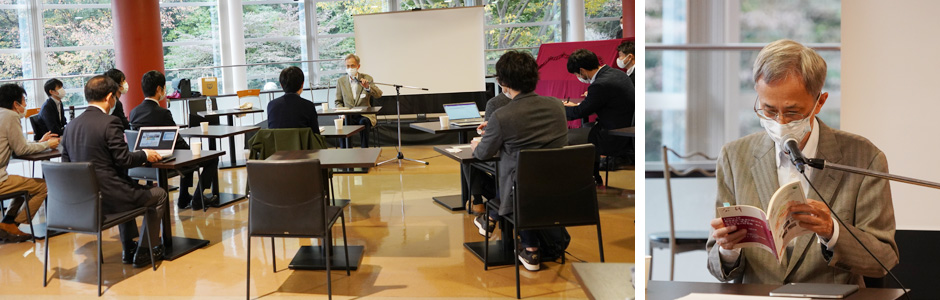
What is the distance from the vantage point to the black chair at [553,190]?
3408mm

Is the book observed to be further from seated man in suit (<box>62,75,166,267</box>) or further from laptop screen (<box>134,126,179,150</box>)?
laptop screen (<box>134,126,179,150</box>)

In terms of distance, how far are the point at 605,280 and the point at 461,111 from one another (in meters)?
4.07

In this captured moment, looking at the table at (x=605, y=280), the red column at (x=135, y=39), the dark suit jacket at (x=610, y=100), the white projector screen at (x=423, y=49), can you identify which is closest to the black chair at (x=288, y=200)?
the table at (x=605, y=280)

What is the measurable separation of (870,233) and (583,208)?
6.23 feet

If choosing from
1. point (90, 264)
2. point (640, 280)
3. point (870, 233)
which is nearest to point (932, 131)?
point (870, 233)

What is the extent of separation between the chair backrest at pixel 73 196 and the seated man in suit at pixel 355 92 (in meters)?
3.81

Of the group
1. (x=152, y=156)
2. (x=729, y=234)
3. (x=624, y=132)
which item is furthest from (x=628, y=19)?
(x=729, y=234)

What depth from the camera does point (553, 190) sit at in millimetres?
3471

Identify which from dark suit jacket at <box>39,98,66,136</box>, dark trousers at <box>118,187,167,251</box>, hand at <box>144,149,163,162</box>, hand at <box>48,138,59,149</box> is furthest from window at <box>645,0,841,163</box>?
dark suit jacket at <box>39,98,66,136</box>

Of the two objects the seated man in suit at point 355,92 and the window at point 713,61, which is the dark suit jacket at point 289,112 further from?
the window at point 713,61

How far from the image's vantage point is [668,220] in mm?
1999

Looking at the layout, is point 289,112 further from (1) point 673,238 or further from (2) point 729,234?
(2) point 729,234

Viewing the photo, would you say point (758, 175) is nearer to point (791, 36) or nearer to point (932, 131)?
point (791, 36)

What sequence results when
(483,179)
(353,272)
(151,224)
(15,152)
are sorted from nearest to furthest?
(353,272) → (151,224) → (15,152) → (483,179)
